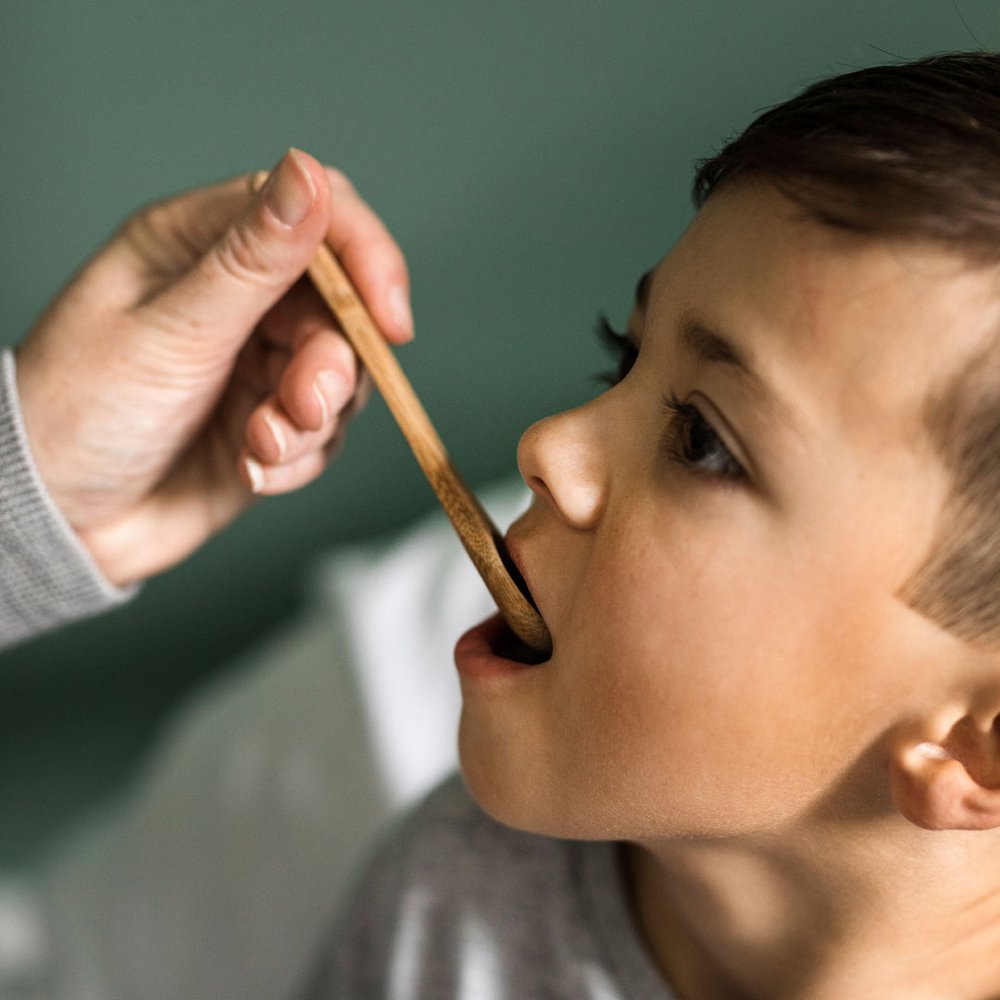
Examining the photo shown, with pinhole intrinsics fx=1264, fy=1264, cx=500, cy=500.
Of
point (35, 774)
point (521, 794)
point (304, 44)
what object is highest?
point (304, 44)

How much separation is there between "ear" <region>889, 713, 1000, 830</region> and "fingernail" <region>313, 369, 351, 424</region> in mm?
368

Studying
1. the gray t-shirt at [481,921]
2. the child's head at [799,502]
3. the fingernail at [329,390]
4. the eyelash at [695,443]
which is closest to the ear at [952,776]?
the child's head at [799,502]

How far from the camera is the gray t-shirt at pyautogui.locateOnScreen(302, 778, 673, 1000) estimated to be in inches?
29.1

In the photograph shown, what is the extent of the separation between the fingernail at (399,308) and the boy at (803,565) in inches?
7.0

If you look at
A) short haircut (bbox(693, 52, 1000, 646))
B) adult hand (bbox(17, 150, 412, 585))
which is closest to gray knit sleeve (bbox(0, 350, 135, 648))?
adult hand (bbox(17, 150, 412, 585))

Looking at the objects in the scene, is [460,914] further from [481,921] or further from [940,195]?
[940,195]


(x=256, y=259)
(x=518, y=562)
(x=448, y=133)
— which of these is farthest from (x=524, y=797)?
(x=448, y=133)

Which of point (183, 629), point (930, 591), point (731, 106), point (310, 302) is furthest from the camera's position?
point (183, 629)

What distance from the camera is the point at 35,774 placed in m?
1.55

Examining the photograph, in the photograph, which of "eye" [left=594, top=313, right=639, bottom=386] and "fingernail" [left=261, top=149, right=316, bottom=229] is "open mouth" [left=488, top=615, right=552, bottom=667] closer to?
"eye" [left=594, top=313, right=639, bottom=386]

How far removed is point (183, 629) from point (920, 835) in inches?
43.8

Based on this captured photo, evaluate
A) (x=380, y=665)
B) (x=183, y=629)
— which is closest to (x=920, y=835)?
(x=380, y=665)

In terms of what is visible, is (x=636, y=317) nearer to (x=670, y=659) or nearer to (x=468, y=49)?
(x=670, y=659)

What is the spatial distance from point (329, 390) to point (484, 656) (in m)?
0.19
